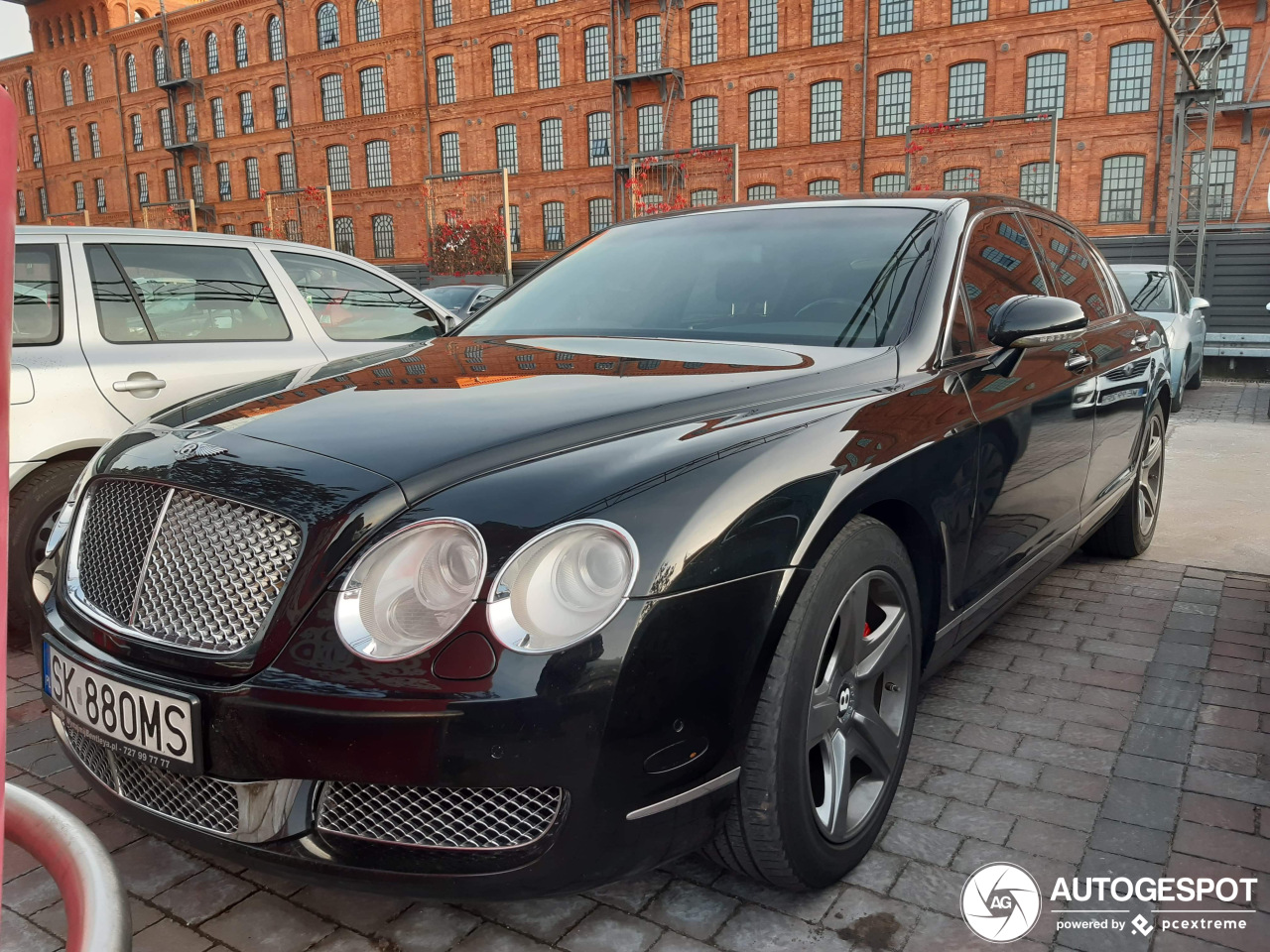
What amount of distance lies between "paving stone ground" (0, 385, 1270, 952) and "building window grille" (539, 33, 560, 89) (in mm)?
39161

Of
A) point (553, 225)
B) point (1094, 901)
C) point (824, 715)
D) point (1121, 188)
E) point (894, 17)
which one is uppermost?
point (894, 17)

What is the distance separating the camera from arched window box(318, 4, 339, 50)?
44.5m

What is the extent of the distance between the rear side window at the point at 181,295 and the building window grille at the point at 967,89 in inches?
1258

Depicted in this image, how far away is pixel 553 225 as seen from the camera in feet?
133

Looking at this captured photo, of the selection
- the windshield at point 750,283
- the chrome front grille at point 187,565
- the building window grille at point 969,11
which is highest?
the building window grille at point 969,11

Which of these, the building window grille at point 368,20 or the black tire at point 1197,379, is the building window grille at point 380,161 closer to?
the building window grille at point 368,20

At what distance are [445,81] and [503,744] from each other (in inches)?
1755

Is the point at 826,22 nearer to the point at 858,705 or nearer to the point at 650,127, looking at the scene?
the point at 650,127

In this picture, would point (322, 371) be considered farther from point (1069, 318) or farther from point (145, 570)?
point (1069, 318)

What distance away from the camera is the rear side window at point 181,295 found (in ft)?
15.3

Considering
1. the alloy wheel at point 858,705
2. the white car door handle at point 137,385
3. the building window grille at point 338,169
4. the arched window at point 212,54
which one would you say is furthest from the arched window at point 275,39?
the alloy wheel at point 858,705

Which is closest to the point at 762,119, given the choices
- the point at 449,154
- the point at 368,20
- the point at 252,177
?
the point at 449,154

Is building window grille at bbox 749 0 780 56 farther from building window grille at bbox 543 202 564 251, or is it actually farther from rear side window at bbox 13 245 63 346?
rear side window at bbox 13 245 63 346

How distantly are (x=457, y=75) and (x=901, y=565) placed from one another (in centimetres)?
4339
